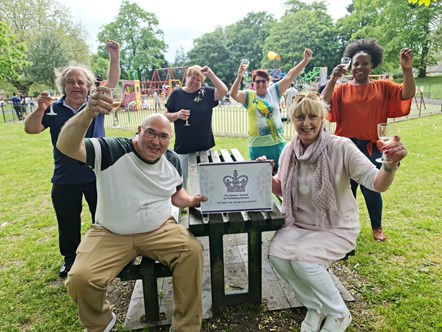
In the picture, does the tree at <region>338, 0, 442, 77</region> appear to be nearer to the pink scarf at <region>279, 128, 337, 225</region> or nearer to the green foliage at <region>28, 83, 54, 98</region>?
the green foliage at <region>28, 83, 54, 98</region>

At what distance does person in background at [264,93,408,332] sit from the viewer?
2223 millimetres

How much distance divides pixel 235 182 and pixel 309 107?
2.59ft

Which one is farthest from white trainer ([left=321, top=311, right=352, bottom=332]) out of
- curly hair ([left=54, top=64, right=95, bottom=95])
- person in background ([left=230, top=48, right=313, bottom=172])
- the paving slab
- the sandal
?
curly hair ([left=54, top=64, right=95, bottom=95])

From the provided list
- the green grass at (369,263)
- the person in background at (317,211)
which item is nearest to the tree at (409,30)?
the green grass at (369,263)

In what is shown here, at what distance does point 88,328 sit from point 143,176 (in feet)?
3.80

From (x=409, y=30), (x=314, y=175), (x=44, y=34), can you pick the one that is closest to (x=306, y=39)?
(x=409, y=30)

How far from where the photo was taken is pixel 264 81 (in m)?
4.04

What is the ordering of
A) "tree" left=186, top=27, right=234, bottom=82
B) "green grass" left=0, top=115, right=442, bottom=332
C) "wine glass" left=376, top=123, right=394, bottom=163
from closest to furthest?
"wine glass" left=376, top=123, right=394, bottom=163
"green grass" left=0, top=115, right=442, bottom=332
"tree" left=186, top=27, right=234, bottom=82

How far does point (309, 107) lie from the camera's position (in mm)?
2395

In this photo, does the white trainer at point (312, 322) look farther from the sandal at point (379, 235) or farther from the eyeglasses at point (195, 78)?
the eyeglasses at point (195, 78)

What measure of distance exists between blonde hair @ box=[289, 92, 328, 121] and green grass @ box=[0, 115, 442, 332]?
1.61 m

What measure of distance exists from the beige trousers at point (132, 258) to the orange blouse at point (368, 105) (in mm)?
2086

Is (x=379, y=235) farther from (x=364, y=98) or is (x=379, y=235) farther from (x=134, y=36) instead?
(x=134, y=36)

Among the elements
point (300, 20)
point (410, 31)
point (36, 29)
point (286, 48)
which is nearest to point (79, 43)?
point (36, 29)
